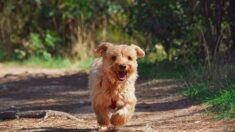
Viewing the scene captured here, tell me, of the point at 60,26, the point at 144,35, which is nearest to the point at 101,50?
the point at 144,35

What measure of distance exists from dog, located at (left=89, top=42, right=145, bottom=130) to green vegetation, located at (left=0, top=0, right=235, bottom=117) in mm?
1216

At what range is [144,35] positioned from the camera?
16297mm

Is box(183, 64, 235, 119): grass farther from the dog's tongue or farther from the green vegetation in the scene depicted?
the dog's tongue

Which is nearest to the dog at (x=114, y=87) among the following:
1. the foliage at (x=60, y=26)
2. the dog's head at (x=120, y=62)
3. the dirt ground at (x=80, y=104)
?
the dog's head at (x=120, y=62)

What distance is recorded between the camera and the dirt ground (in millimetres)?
9008

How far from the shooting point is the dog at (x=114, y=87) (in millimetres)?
8359

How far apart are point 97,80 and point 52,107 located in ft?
10.5

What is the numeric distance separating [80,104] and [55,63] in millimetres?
8273

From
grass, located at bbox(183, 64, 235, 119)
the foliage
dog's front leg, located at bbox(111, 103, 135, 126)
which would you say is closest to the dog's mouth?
dog's front leg, located at bbox(111, 103, 135, 126)

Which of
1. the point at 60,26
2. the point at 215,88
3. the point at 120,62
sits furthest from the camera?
the point at 60,26

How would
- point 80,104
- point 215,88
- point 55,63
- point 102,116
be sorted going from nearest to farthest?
point 102,116 < point 215,88 < point 80,104 < point 55,63

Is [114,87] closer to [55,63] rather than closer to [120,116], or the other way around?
[120,116]

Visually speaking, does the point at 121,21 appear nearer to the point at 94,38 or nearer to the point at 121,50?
the point at 94,38

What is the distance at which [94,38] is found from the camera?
21234mm
